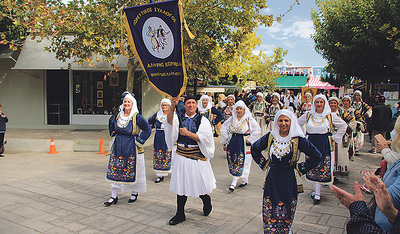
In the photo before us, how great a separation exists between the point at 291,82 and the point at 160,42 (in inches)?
1725

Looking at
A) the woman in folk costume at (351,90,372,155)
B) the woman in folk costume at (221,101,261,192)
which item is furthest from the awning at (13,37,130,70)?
the woman in folk costume at (351,90,372,155)

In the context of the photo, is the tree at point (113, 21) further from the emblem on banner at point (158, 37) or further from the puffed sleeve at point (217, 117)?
the emblem on banner at point (158, 37)

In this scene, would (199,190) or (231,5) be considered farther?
(231,5)

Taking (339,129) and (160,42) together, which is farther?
(339,129)

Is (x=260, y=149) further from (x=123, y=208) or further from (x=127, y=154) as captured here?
(x=123, y=208)

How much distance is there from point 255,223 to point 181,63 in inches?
107

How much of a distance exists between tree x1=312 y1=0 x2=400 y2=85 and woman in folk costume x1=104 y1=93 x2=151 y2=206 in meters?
13.4

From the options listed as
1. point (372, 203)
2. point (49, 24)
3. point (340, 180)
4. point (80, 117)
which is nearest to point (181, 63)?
point (372, 203)

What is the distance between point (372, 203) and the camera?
7.23 feet

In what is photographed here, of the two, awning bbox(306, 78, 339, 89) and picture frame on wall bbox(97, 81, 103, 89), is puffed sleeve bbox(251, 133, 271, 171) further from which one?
awning bbox(306, 78, 339, 89)

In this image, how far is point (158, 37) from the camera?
3969 mm

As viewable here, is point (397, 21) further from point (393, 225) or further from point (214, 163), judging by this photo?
point (393, 225)

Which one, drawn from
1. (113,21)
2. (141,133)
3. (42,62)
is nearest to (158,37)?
(141,133)

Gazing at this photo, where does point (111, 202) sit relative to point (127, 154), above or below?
below
